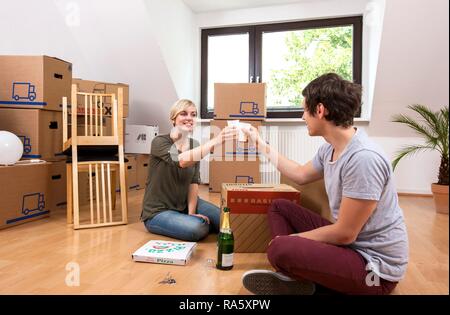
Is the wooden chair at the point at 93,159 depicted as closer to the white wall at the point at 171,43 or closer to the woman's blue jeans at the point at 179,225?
the woman's blue jeans at the point at 179,225

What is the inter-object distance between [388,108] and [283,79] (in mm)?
1009

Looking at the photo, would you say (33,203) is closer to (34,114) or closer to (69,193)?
(69,193)

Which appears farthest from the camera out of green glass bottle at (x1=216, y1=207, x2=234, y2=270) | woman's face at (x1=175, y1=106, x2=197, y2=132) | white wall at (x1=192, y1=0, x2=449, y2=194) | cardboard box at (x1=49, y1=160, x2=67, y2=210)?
white wall at (x1=192, y1=0, x2=449, y2=194)

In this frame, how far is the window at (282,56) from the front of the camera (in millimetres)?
3336

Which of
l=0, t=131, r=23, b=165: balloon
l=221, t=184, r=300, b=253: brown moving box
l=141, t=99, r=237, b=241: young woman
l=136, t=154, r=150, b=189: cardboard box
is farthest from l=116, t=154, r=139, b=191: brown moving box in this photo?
l=221, t=184, r=300, b=253: brown moving box

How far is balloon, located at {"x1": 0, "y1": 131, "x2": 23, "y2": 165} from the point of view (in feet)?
6.17

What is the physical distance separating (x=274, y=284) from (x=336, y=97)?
551 millimetres

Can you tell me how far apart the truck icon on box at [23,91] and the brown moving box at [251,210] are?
1470 millimetres

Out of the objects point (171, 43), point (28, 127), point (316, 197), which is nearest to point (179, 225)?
point (316, 197)

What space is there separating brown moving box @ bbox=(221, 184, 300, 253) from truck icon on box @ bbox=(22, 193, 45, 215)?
1.25 m

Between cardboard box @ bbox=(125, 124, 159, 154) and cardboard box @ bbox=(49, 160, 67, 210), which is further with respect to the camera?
cardboard box @ bbox=(125, 124, 159, 154)

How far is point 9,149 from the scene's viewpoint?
190 centimetres

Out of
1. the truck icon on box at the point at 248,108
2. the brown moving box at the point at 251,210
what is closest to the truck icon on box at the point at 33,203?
the brown moving box at the point at 251,210

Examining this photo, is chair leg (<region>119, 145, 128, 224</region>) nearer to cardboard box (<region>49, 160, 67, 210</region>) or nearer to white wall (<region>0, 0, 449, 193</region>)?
cardboard box (<region>49, 160, 67, 210</region>)
